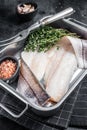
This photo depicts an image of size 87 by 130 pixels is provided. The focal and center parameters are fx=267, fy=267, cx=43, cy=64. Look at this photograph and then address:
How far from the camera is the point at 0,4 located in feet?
6.77

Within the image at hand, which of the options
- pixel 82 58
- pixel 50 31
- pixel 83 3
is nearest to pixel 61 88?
pixel 82 58

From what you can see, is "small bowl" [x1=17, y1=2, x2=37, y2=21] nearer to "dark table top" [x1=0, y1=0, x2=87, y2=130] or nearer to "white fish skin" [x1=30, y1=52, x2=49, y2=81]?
"dark table top" [x1=0, y1=0, x2=87, y2=130]

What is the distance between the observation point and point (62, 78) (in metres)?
1.37

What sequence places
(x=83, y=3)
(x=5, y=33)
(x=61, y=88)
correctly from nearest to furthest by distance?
(x=61, y=88)
(x=5, y=33)
(x=83, y=3)

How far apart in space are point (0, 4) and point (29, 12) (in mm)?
379

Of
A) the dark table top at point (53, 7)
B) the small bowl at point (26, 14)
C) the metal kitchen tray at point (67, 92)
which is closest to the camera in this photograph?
the metal kitchen tray at point (67, 92)

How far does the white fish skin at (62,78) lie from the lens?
132 centimetres

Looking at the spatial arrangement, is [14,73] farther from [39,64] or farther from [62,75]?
[62,75]

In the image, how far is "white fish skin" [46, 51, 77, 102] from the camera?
1.32 metres

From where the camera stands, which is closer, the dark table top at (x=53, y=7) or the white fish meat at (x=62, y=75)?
the white fish meat at (x=62, y=75)

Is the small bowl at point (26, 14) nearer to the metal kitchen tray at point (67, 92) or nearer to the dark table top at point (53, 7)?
the dark table top at point (53, 7)

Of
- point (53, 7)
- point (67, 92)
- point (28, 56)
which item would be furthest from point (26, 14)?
point (67, 92)

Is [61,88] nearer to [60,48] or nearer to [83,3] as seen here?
[60,48]

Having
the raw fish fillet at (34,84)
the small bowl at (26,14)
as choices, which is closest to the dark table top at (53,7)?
the small bowl at (26,14)
